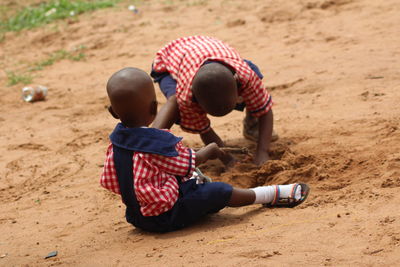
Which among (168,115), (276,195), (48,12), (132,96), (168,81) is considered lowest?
(48,12)

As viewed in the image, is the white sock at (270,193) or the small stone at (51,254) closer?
the small stone at (51,254)

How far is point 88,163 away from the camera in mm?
4754

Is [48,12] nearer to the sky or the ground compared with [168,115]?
nearer to the ground

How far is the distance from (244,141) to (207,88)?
120 centimetres

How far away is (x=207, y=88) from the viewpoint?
3795mm

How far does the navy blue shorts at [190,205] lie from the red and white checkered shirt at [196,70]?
0.90m

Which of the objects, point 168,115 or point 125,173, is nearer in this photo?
point 125,173

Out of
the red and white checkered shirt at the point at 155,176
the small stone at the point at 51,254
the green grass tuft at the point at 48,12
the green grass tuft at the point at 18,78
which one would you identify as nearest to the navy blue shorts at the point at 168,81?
the red and white checkered shirt at the point at 155,176

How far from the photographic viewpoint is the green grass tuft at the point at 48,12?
968cm

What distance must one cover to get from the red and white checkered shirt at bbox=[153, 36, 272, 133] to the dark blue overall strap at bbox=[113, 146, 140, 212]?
3.12ft

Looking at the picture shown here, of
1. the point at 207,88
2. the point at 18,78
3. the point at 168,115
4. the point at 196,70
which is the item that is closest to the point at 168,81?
the point at 168,115

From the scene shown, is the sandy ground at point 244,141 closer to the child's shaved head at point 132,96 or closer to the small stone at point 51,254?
the small stone at point 51,254

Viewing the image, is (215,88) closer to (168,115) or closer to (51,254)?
(168,115)

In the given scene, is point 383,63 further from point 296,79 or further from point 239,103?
point 239,103
